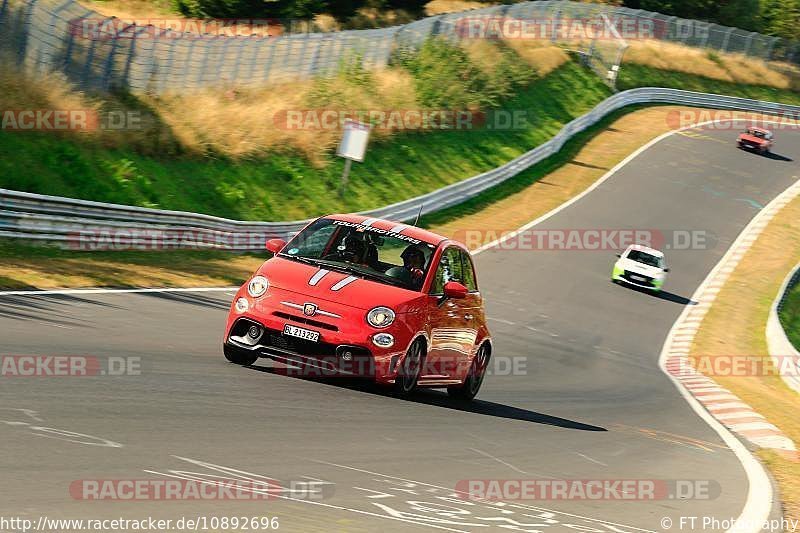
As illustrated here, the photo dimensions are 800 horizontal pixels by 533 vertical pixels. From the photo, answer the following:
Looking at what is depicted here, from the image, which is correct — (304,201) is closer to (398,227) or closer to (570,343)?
(570,343)

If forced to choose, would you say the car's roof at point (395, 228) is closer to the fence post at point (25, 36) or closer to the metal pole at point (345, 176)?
the fence post at point (25, 36)

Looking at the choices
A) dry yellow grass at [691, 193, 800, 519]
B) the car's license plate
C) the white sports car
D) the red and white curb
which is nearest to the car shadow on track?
the car's license plate

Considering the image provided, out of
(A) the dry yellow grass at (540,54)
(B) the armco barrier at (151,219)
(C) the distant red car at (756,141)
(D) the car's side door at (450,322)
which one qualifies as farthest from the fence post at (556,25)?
(D) the car's side door at (450,322)

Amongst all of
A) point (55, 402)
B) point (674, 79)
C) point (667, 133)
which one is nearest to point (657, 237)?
point (667, 133)

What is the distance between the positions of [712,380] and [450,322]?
Answer: 1154cm

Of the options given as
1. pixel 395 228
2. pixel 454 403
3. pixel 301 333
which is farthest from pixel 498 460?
pixel 395 228

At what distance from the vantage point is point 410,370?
11484 millimetres

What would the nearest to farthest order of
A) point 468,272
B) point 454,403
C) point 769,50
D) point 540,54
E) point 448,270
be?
1. point 448,270
2. point 454,403
3. point 468,272
4. point 540,54
5. point 769,50

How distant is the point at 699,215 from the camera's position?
145ft

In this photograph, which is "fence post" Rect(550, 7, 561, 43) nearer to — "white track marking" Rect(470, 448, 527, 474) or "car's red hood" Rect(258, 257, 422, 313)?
"car's red hood" Rect(258, 257, 422, 313)

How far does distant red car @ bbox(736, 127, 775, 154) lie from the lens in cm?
5572

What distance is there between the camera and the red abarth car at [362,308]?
10859mm

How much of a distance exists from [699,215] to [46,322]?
1370 inches

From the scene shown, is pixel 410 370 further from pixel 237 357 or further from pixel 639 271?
pixel 639 271
